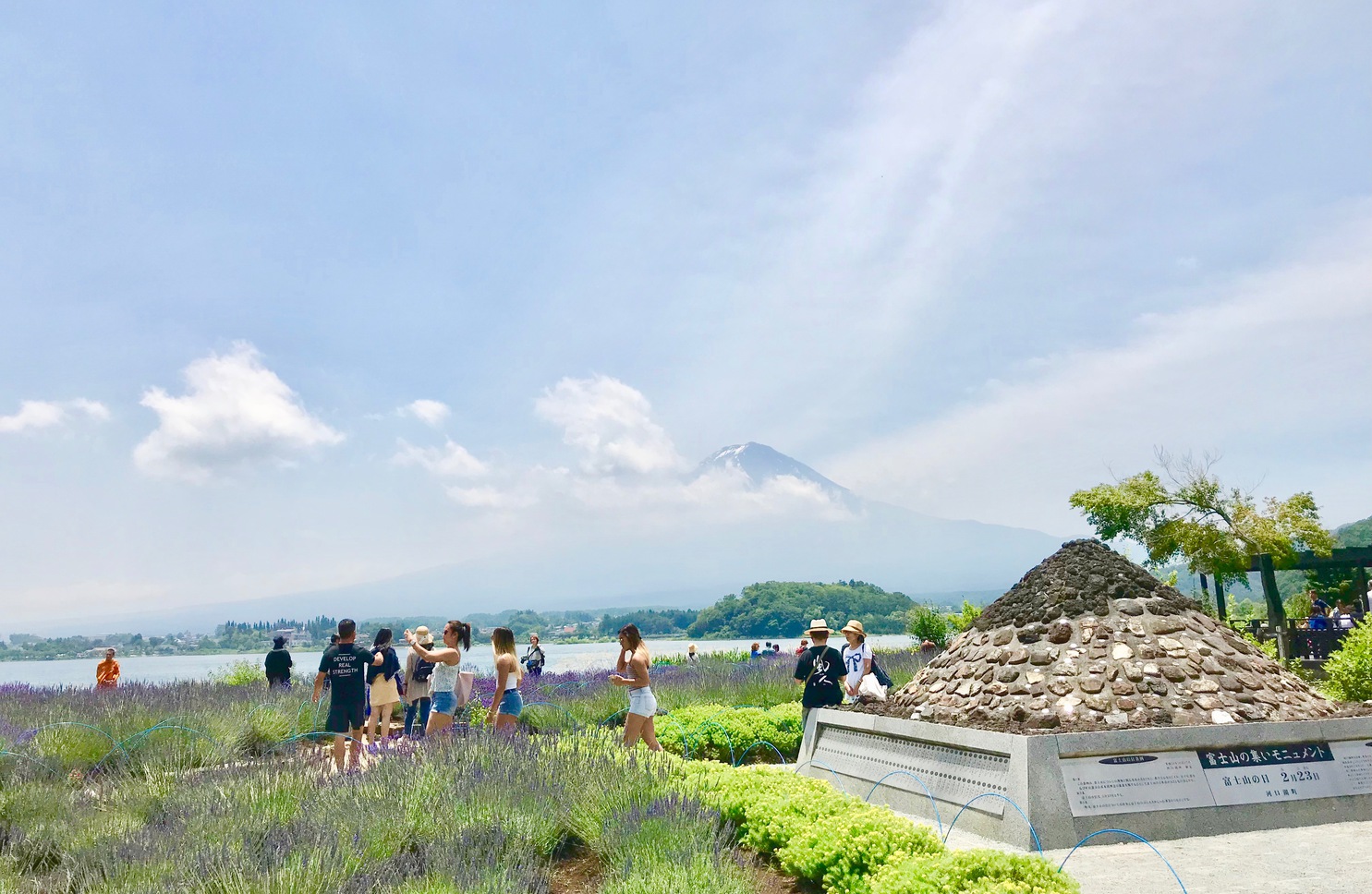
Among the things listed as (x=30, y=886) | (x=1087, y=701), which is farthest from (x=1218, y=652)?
(x=30, y=886)

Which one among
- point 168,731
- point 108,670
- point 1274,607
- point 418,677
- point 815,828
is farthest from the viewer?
point 1274,607

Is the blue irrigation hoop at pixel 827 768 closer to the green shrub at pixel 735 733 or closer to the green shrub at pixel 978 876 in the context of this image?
the green shrub at pixel 735 733

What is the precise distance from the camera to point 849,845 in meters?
5.09

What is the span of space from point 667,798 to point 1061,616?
4.41 meters

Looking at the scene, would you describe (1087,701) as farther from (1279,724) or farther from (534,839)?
(534,839)

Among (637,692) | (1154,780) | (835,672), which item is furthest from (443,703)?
(1154,780)

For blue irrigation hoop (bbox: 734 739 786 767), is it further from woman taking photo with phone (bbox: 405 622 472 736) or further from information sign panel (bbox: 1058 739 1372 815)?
information sign panel (bbox: 1058 739 1372 815)

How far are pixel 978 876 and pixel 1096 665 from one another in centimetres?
389

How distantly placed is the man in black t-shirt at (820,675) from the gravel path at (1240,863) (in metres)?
3.14

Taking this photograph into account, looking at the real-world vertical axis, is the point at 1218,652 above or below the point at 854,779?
above

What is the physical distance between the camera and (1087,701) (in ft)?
23.1

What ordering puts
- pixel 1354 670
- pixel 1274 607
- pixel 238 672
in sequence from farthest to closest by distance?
pixel 1274 607
pixel 238 672
pixel 1354 670

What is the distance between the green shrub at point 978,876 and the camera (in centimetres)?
403

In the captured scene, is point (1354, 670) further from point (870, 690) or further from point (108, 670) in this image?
point (108, 670)
